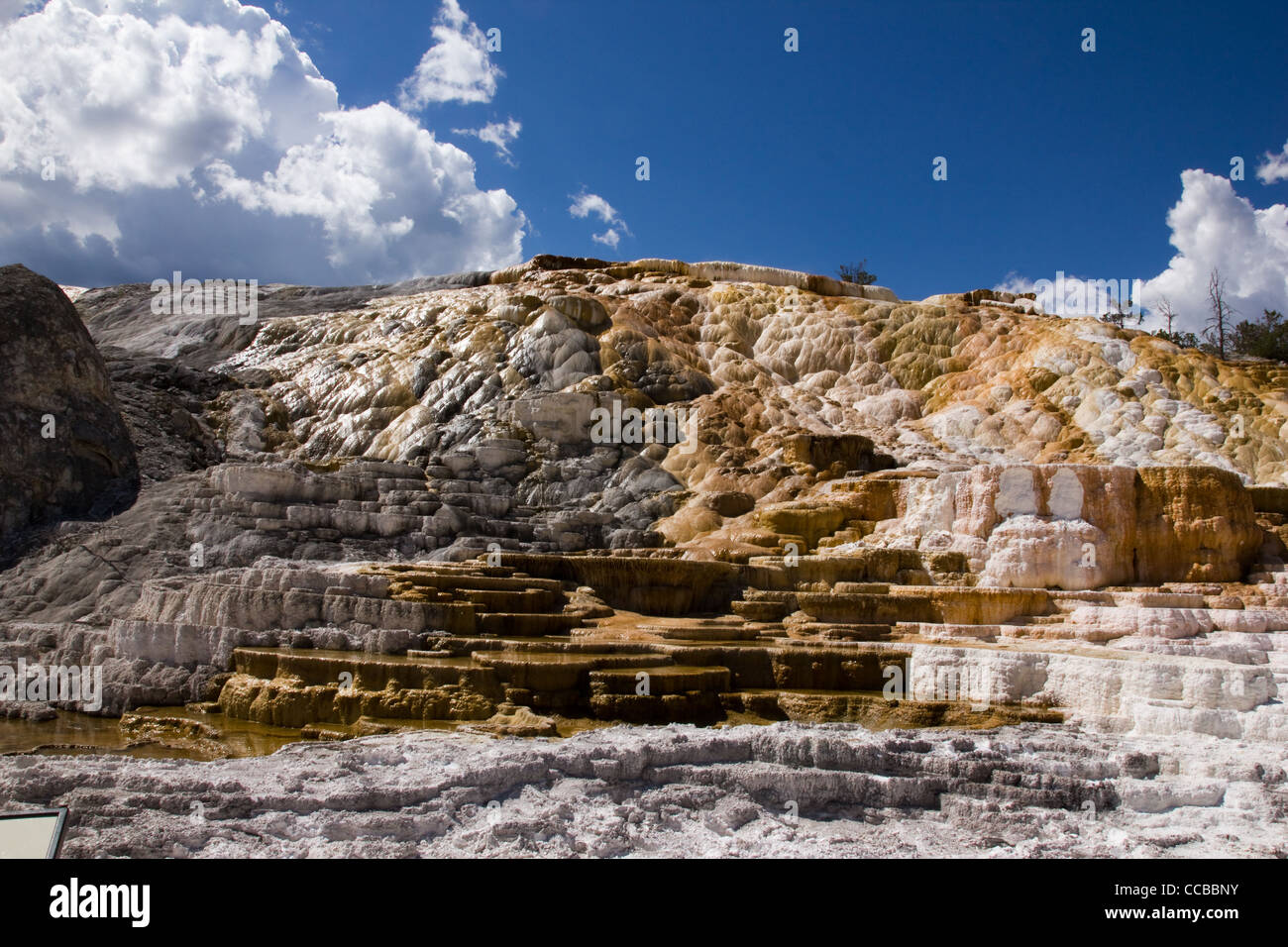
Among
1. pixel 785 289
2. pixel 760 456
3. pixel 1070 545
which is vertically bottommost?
pixel 1070 545

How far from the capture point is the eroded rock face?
672 inches

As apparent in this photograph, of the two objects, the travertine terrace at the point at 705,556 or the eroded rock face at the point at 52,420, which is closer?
the travertine terrace at the point at 705,556

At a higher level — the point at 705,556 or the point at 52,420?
the point at 52,420

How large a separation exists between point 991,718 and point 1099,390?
54.6ft

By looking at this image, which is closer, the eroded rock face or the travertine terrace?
the travertine terrace

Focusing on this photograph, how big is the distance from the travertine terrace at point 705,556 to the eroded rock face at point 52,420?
60 centimetres

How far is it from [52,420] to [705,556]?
12.4 metres

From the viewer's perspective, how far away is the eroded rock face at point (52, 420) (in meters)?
17.1

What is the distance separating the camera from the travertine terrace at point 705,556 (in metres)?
9.52

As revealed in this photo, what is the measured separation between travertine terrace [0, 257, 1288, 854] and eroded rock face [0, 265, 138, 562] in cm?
60

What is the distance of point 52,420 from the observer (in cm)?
1775
